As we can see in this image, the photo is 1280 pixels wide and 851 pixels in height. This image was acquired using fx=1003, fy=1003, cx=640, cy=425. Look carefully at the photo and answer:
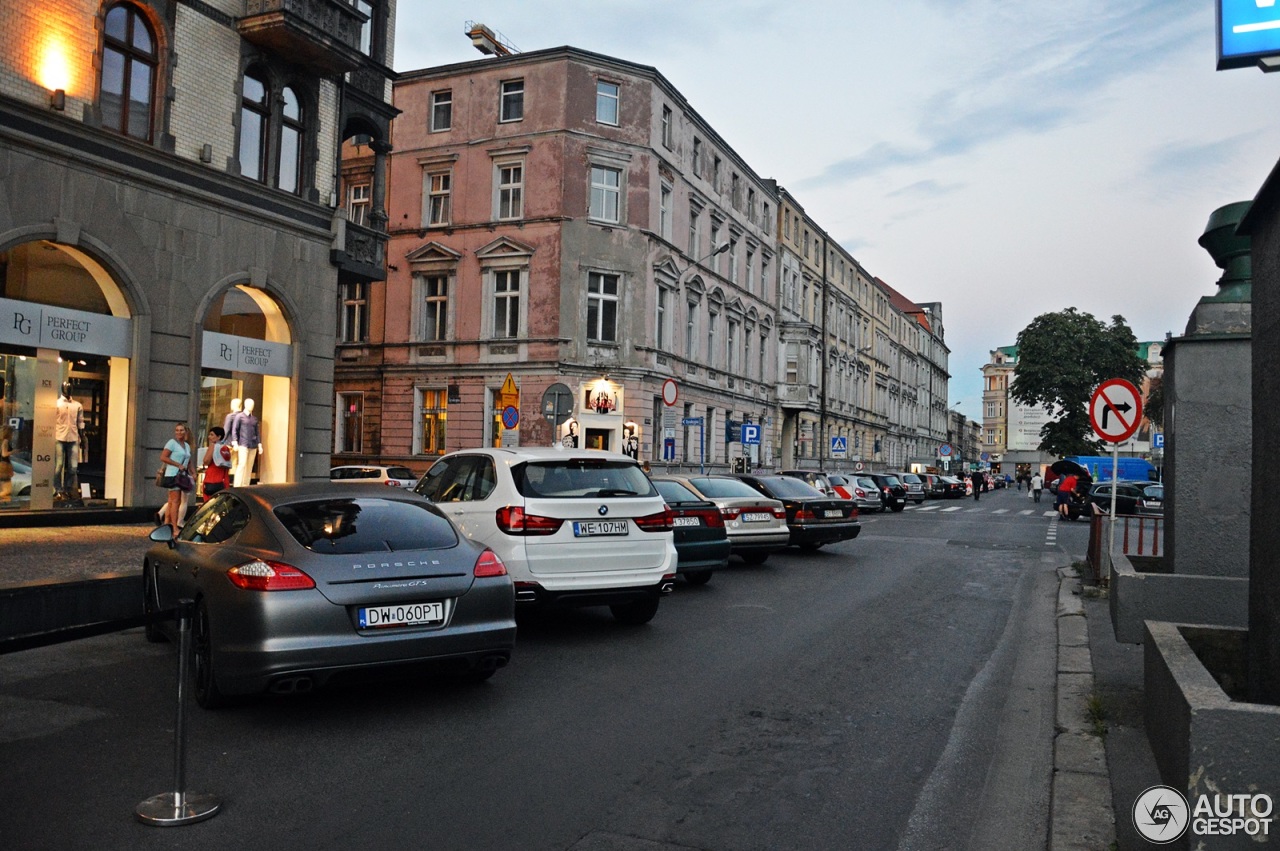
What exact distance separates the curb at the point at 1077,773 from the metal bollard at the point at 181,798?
144 inches

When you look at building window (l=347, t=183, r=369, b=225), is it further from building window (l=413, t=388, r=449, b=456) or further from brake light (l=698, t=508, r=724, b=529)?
brake light (l=698, t=508, r=724, b=529)

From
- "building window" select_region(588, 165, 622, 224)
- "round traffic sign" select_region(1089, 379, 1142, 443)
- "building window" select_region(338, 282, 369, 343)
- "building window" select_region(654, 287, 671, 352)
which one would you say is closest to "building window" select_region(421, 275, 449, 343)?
"building window" select_region(338, 282, 369, 343)

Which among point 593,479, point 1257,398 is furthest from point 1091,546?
point 1257,398

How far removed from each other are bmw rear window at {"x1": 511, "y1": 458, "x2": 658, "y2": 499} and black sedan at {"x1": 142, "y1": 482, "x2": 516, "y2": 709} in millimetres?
1935

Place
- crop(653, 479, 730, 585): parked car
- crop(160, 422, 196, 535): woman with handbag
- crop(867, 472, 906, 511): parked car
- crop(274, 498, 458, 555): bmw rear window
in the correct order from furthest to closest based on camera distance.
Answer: crop(867, 472, 906, 511): parked car, crop(160, 422, 196, 535): woman with handbag, crop(653, 479, 730, 585): parked car, crop(274, 498, 458, 555): bmw rear window

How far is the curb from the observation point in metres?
4.28

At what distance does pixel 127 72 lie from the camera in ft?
55.3

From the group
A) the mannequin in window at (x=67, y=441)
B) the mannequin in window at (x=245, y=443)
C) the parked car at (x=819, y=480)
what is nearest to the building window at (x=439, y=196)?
the parked car at (x=819, y=480)

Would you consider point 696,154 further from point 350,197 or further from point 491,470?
point 491,470

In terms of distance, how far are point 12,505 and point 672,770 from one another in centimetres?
1442

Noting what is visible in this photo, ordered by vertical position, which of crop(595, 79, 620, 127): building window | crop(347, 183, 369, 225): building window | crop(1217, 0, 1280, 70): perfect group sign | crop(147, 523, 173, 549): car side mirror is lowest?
crop(147, 523, 173, 549): car side mirror

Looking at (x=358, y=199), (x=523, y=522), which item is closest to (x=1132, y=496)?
(x=523, y=522)

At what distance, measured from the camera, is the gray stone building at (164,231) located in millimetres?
15438

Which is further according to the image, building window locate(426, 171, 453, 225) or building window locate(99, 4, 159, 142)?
building window locate(426, 171, 453, 225)
